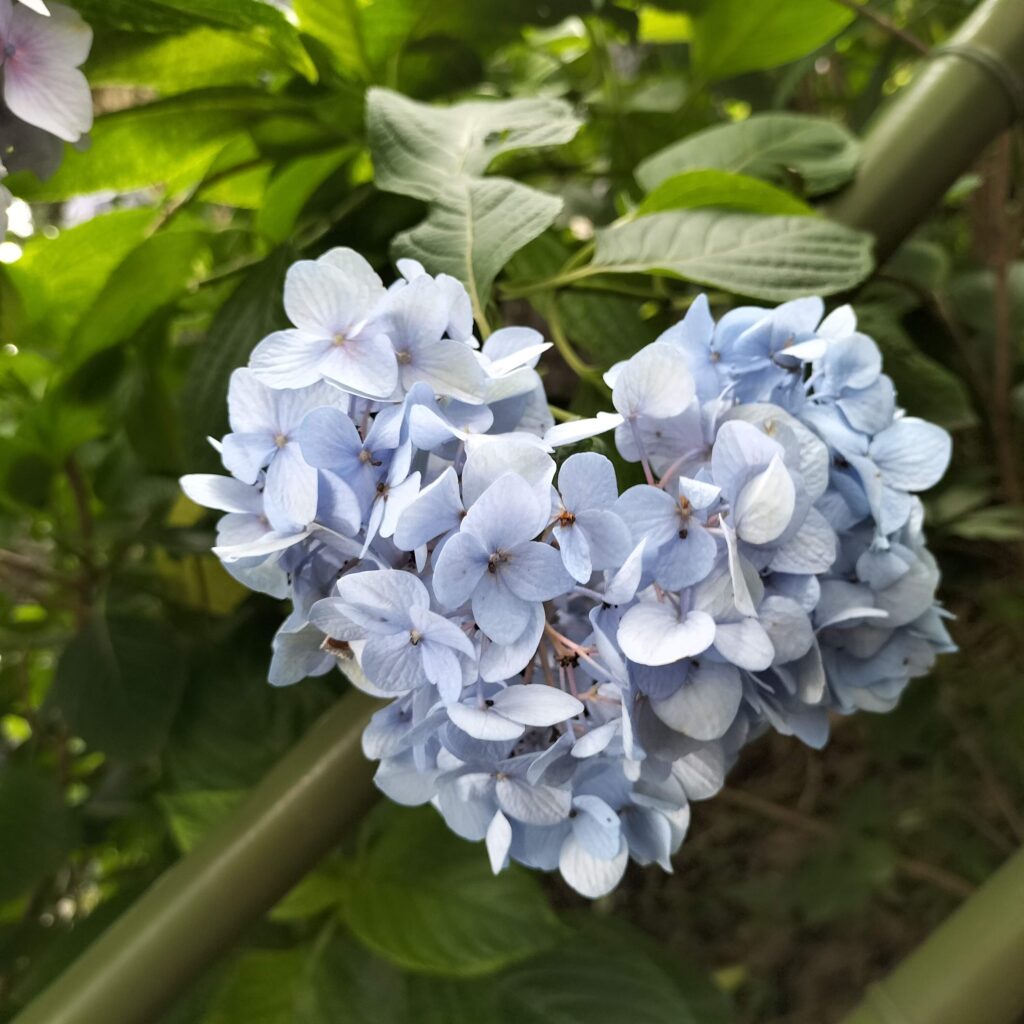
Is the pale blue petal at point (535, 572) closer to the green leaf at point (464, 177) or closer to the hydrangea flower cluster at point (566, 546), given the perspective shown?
the hydrangea flower cluster at point (566, 546)

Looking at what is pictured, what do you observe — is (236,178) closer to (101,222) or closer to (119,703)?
(101,222)

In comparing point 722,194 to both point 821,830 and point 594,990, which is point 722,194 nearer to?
point 594,990

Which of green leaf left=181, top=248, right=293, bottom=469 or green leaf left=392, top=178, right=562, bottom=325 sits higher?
green leaf left=392, top=178, right=562, bottom=325

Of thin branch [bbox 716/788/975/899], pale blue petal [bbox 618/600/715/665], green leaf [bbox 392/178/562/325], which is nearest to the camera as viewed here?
pale blue petal [bbox 618/600/715/665]

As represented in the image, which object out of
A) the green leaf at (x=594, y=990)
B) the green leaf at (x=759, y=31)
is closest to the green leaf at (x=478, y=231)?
the green leaf at (x=759, y=31)

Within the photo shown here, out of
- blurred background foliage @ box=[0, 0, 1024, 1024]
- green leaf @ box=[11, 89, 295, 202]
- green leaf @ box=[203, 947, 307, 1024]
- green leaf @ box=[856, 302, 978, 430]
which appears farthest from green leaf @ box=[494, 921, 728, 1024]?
green leaf @ box=[11, 89, 295, 202]

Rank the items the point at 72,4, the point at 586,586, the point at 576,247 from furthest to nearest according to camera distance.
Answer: the point at 576,247 → the point at 72,4 → the point at 586,586

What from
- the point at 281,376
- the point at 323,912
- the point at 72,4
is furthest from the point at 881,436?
the point at 323,912

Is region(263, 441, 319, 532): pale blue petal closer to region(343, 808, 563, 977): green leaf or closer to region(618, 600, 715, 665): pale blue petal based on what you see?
region(618, 600, 715, 665): pale blue petal

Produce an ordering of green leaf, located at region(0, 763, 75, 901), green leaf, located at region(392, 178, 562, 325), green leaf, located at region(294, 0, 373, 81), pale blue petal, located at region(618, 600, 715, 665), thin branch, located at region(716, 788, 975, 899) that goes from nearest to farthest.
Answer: pale blue petal, located at region(618, 600, 715, 665) → green leaf, located at region(392, 178, 562, 325) → green leaf, located at region(294, 0, 373, 81) → green leaf, located at region(0, 763, 75, 901) → thin branch, located at region(716, 788, 975, 899)
